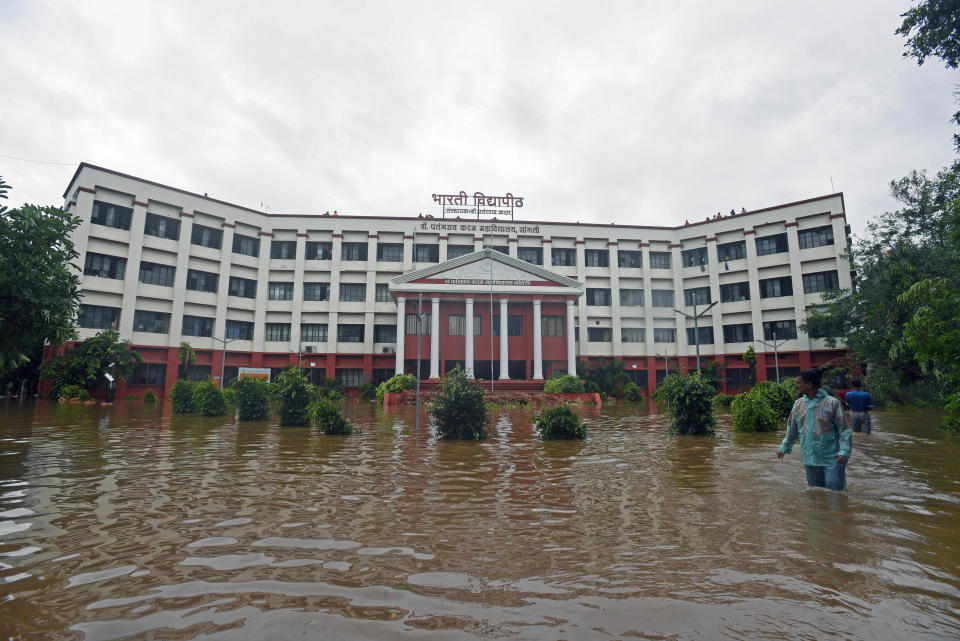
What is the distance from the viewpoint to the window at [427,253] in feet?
163

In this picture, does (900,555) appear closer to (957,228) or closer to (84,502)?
(957,228)

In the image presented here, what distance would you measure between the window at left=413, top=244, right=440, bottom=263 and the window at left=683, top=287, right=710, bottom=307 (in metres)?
25.8

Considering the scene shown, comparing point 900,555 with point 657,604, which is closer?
point 657,604

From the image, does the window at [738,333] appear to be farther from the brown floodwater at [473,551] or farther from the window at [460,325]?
the brown floodwater at [473,551]

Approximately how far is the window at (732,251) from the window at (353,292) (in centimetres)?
3536

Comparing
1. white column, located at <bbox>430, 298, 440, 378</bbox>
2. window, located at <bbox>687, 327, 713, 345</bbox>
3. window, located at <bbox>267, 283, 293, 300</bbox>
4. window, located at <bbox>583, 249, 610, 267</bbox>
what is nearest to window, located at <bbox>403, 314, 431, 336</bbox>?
white column, located at <bbox>430, 298, 440, 378</bbox>

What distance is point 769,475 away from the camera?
7.63m

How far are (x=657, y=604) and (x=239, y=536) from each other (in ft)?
12.0

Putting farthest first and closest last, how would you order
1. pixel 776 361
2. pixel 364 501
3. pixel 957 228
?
pixel 776 361 → pixel 957 228 → pixel 364 501

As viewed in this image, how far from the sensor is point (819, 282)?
4412 cm

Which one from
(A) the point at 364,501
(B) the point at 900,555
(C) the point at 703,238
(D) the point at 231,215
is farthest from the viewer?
(C) the point at 703,238

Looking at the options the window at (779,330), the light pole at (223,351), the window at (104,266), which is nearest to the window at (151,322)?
the window at (104,266)

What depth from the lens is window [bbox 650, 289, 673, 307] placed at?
168ft

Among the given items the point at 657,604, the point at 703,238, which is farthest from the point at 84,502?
the point at 703,238
